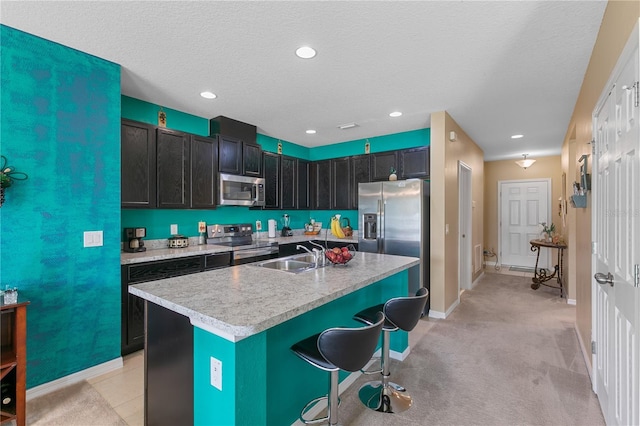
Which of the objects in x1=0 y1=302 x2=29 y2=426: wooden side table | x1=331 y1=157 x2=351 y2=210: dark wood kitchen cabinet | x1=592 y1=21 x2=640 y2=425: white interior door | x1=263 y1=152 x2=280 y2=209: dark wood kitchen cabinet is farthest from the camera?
x1=331 y1=157 x2=351 y2=210: dark wood kitchen cabinet

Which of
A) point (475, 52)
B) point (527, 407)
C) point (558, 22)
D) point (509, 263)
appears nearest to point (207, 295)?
point (527, 407)

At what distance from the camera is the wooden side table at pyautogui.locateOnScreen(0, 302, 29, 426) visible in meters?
1.82

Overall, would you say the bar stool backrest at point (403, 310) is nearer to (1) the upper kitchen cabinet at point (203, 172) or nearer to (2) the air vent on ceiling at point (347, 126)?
(1) the upper kitchen cabinet at point (203, 172)

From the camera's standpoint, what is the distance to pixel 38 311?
2.17m

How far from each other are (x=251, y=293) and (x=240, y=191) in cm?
287

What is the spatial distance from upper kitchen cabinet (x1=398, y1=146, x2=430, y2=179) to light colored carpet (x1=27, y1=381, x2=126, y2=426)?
4130 mm

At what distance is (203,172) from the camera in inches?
149

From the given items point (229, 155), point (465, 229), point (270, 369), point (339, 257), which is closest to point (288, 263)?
point (339, 257)

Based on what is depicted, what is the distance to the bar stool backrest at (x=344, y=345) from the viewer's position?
1408 mm

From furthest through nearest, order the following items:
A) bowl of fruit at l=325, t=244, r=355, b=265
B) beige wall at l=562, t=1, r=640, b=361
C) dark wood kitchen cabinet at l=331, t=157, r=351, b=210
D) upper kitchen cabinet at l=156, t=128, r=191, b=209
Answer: dark wood kitchen cabinet at l=331, t=157, r=351, b=210, upper kitchen cabinet at l=156, t=128, r=191, b=209, bowl of fruit at l=325, t=244, r=355, b=265, beige wall at l=562, t=1, r=640, b=361

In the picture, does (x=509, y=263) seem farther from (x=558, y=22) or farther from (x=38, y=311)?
(x=38, y=311)

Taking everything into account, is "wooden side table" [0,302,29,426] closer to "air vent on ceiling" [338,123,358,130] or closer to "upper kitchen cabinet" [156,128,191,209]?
"upper kitchen cabinet" [156,128,191,209]

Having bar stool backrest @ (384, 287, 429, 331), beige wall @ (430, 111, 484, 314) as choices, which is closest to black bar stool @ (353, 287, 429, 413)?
bar stool backrest @ (384, 287, 429, 331)

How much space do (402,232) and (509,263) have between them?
182 inches
